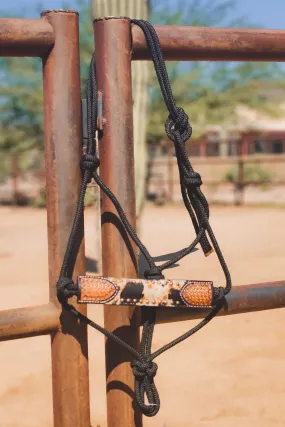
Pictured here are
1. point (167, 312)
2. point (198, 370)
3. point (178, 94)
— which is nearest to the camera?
point (167, 312)

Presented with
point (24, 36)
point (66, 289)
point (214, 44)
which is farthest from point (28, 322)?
point (214, 44)

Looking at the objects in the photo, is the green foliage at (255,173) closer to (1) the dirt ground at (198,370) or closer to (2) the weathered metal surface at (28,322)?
(1) the dirt ground at (198,370)

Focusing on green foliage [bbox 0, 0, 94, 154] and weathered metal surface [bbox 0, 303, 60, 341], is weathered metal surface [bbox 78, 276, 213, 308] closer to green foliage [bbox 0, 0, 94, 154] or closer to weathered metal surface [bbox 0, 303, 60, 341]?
weathered metal surface [bbox 0, 303, 60, 341]

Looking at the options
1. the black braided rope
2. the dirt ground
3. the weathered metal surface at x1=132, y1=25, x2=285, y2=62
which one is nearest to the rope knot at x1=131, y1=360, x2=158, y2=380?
the black braided rope

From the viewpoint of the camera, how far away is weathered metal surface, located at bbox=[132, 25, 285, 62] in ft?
3.46

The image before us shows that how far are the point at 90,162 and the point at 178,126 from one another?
15 cm

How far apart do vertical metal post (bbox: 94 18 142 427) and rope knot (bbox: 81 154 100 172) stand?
0.03 m

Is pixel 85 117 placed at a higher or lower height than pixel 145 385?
higher

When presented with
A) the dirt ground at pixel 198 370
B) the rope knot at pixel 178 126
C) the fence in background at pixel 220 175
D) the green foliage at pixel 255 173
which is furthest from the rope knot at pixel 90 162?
the green foliage at pixel 255 173

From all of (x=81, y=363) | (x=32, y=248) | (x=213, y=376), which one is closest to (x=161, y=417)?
(x=213, y=376)

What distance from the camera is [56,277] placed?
41.1 inches

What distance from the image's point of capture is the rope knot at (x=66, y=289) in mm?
978

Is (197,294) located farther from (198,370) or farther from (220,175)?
(220,175)

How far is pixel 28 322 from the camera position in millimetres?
1023
